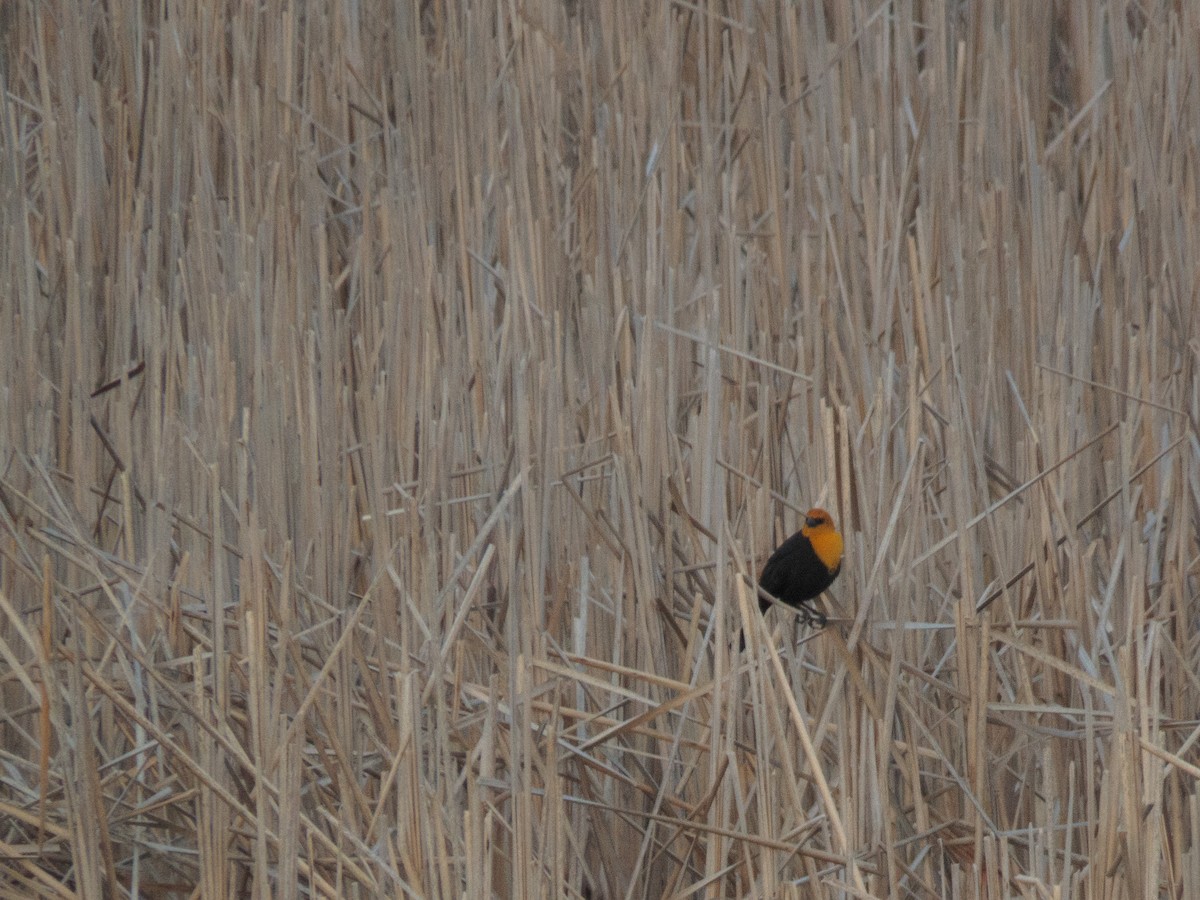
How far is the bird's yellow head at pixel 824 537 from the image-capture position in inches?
64.5

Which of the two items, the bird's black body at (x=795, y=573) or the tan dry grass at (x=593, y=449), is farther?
the bird's black body at (x=795, y=573)

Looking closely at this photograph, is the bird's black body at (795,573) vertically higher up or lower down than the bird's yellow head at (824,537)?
lower down

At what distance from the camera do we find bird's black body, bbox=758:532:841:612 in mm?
1660

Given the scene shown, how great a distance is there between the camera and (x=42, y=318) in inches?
84.3

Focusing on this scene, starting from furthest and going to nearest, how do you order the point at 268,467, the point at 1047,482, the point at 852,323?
the point at 852,323, the point at 268,467, the point at 1047,482

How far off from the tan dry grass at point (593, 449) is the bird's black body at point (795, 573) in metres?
0.05

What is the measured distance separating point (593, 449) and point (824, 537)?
42cm

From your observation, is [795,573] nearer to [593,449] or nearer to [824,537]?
[824,537]

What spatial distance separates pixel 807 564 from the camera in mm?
1661

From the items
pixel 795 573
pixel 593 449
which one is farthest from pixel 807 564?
pixel 593 449

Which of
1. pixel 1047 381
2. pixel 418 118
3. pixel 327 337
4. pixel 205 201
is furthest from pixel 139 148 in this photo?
pixel 1047 381

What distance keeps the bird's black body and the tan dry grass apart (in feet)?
0.15

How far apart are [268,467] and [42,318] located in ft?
1.62

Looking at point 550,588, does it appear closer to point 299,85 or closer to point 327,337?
point 327,337
